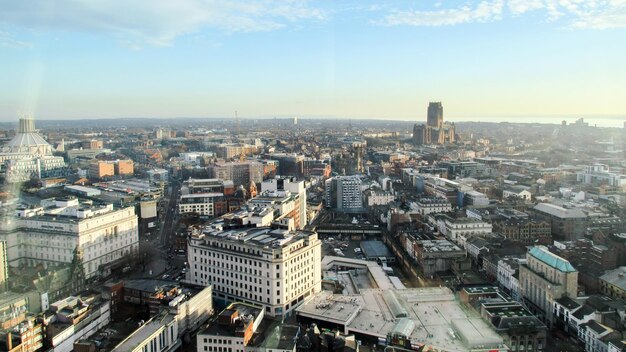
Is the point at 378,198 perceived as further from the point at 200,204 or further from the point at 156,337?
the point at 156,337

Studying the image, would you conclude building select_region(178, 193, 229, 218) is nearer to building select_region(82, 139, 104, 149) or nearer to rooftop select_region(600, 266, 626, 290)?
rooftop select_region(600, 266, 626, 290)

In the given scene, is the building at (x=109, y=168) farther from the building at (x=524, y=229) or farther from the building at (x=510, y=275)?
the building at (x=510, y=275)

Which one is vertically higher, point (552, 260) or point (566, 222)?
point (552, 260)

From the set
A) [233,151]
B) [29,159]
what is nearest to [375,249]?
[29,159]

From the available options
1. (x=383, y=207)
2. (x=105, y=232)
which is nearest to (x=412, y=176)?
(x=383, y=207)

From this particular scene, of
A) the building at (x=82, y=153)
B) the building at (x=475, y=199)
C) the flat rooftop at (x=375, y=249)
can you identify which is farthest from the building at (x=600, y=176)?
the building at (x=82, y=153)

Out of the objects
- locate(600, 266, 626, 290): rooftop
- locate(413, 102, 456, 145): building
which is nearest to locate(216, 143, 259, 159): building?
locate(413, 102, 456, 145): building
